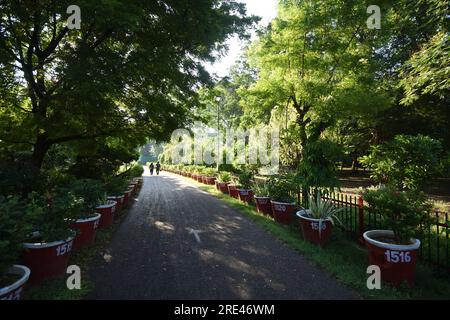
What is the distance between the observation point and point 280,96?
1099cm

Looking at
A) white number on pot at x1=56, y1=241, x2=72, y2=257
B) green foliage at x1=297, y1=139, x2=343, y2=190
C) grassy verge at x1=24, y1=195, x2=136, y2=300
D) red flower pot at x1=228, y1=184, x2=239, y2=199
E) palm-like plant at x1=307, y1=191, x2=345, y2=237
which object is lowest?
grassy verge at x1=24, y1=195, x2=136, y2=300

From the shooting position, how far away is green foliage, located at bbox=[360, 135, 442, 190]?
4.74 metres

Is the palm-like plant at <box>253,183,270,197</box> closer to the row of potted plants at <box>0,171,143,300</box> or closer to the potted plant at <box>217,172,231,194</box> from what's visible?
the row of potted plants at <box>0,171,143,300</box>

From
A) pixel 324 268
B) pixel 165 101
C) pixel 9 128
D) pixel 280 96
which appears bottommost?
pixel 324 268

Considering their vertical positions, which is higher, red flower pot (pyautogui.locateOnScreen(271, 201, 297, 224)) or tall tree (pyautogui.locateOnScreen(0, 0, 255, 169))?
tall tree (pyautogui.locateOnScreen(0, 0, 255, 169))

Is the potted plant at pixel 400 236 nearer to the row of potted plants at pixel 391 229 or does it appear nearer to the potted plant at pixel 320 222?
the row of potted plants at pixel 391 229

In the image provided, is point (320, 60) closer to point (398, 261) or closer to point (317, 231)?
point (317, 231)

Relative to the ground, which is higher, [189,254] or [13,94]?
[13,94]

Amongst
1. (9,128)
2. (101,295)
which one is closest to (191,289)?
(101,295)

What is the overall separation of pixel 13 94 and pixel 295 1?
1081cm

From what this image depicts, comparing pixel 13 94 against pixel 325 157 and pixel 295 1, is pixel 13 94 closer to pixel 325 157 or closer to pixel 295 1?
pixel 325 157

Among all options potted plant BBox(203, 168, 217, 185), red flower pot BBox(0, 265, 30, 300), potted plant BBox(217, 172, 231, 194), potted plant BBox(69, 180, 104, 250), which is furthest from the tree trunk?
potted plant BBox(203, 168, 217, 185)

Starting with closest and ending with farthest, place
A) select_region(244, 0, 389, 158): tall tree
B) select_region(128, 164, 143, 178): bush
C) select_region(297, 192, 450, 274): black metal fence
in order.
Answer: select_region(297, 192, 450, 274): black metal fence < select_region(244, 0, 389, 158): tall tree < select_region(128, 164, 143, 178): bush
